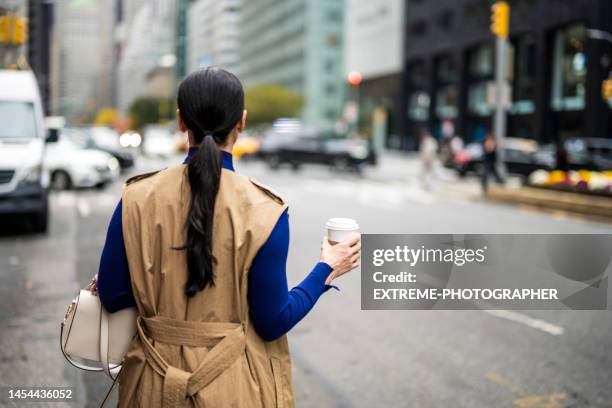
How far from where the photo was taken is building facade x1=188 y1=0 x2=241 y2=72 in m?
45.8

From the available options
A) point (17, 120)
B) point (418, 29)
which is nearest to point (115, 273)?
point (17, 120)

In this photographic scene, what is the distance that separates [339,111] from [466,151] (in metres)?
86.2

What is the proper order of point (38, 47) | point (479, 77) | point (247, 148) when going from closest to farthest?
point (247, 148) < point (479, 77) < point (38, 47)

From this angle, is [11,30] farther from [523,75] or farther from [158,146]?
[523,75]

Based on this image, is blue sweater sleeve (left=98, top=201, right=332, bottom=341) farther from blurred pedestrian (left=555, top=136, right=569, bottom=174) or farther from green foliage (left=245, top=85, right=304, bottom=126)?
green foliage (left=245, top=85, right=304, bottom=126)

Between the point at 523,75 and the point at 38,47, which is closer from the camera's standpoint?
the point at 523,75

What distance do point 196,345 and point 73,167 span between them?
21.9 meters

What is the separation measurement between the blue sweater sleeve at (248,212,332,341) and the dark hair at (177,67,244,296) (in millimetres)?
131

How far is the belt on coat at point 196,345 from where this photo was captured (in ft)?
7.19

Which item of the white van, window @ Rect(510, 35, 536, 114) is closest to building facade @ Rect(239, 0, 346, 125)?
window @ Rect(510, 35, 536, 114)

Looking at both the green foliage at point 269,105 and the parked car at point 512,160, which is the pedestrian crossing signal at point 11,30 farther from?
the green foliage at point 269,105

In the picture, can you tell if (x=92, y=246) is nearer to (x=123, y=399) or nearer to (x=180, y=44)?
(x=123, y=399)

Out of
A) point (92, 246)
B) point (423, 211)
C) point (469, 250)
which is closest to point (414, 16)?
point (423, 211)

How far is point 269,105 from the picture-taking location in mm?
105312
